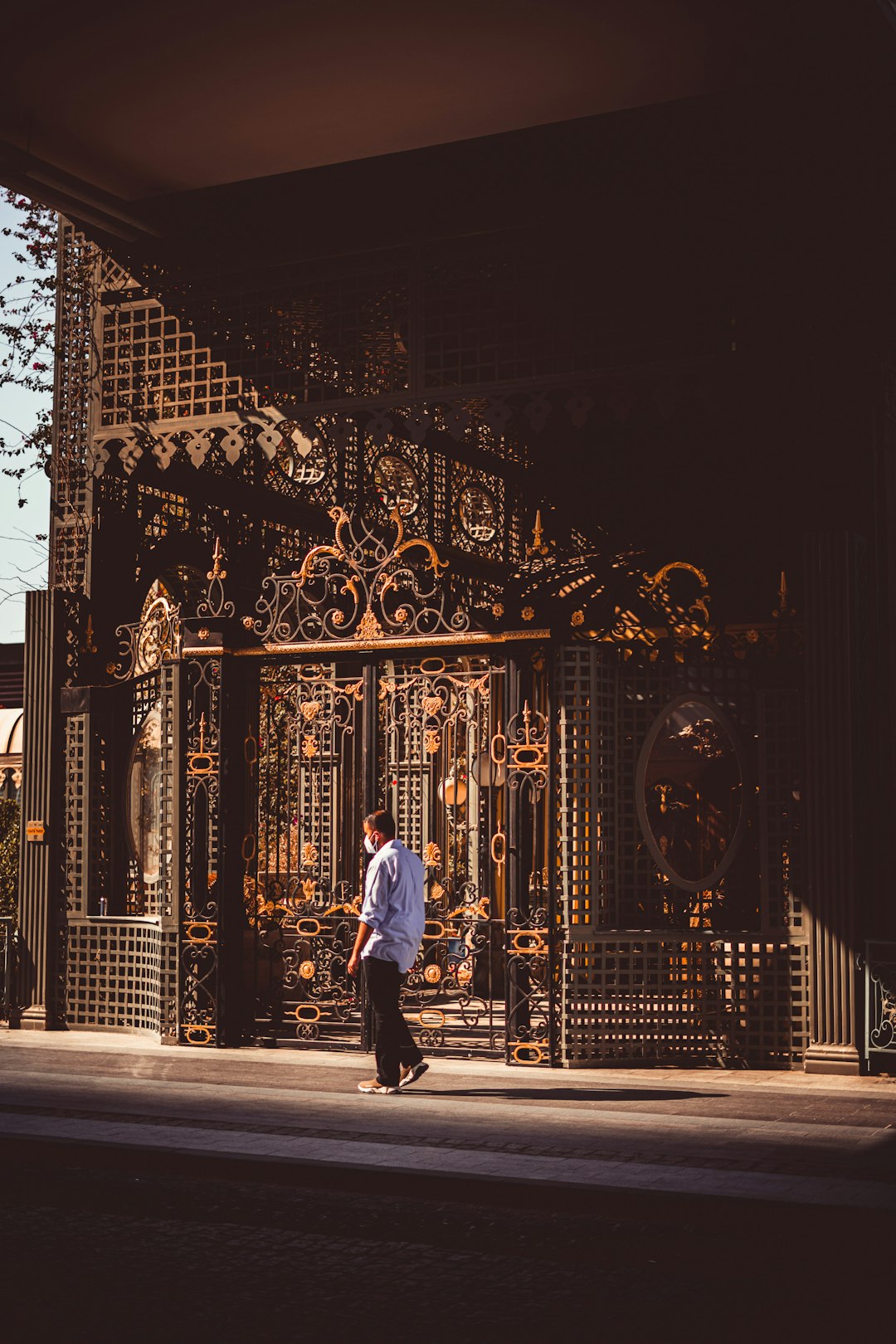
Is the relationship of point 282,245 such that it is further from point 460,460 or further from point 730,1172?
point 730,1172

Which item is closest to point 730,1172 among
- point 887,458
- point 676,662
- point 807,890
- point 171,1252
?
point 171,1252

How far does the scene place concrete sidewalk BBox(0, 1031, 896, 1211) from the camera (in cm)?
788

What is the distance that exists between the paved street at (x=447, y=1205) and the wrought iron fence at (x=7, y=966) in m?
3.00

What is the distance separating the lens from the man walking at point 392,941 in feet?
35.8

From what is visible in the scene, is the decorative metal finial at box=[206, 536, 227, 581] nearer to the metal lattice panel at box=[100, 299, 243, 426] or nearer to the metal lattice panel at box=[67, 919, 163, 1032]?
the metal lattice panel at box=[100, 299, 243, 426]

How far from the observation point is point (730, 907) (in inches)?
474

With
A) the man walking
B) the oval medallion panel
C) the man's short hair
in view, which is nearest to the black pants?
the man walking

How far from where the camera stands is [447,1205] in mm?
7676

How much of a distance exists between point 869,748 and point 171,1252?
6.60 meters

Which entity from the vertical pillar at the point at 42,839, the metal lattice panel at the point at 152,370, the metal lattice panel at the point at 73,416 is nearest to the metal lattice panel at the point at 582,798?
the metal lattice panel at the point at 152,370

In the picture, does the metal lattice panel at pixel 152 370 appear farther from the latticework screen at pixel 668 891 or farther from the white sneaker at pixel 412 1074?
the white sneaker at pixel 412 1074

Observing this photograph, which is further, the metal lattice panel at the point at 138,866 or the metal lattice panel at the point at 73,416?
the metal lattice panel at the point at 73,416

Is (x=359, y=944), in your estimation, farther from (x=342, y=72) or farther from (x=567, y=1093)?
(x=342, y=72)

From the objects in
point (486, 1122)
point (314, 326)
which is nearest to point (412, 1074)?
point (486, 1122)
